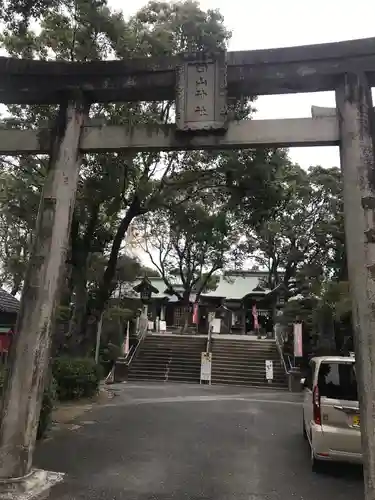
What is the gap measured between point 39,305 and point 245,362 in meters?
20.1

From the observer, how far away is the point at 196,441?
8.99 metres

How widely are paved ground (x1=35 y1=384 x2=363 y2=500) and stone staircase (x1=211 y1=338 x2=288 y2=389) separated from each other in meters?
8.78

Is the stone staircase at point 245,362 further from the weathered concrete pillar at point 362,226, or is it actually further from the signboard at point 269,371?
the weathered concrete pillar at point 362,226

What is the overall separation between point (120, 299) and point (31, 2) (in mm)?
20169

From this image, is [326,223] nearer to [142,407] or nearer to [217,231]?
[217,231]

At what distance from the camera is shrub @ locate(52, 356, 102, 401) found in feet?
47.7

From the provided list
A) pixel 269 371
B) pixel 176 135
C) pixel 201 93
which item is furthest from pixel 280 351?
pixel 201 93

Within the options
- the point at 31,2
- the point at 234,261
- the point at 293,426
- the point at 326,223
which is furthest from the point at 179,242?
the point at 31,2

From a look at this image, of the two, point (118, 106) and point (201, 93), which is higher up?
point (118, 106)

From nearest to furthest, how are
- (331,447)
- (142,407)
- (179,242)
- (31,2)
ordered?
(331,447), (31,2), (142,407), (179,242)

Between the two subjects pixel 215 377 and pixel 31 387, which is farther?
pixel 215 377

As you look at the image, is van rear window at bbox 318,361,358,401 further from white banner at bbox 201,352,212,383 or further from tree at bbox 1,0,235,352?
white banner at bbox 201,352,212,383

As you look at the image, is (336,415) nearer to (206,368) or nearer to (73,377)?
(73,377)

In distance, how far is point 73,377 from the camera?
14633 millimetres
